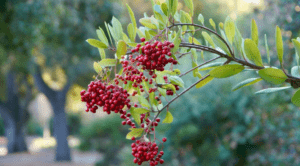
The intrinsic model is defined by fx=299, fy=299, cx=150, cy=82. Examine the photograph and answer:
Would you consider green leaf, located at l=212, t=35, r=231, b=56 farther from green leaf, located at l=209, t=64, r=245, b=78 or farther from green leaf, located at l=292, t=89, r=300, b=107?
green leaf, located at l=292, t=89, r=300, b=107

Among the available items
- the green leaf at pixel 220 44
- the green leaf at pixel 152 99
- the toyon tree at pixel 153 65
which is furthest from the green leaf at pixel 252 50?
the green leaf at pixel 152 99

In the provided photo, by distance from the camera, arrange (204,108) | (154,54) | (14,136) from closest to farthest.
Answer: (154,54)
(204,108)
(14,136)

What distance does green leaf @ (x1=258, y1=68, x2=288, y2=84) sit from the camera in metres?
1.04

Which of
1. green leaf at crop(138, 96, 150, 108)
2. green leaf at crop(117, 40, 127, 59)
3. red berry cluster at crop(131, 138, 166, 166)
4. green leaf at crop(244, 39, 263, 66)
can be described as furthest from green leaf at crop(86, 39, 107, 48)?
green leaf at crop(244, 39, 263, 66)

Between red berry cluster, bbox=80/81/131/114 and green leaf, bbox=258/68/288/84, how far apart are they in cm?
51

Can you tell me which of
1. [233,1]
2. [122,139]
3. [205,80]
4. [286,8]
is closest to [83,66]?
[122,139]

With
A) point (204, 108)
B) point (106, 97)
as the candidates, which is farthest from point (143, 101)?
point (204, 108)

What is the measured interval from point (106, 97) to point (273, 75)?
612 millimetres

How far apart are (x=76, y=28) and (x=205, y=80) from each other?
705cm

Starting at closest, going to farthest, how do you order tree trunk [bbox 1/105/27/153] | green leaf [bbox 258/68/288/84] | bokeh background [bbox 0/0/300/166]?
green leaf [bbox 258/68/288/84], bokeh background [bbox 0/0/300/166], tree trunk [bbox 1/105/27/153]

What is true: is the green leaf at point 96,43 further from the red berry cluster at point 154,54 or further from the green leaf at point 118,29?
the red berry cluster at point 154,54

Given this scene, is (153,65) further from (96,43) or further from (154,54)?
(96,43)

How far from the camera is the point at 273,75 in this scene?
1.06 m

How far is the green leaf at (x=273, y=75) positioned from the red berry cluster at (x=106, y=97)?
20.0 inches
